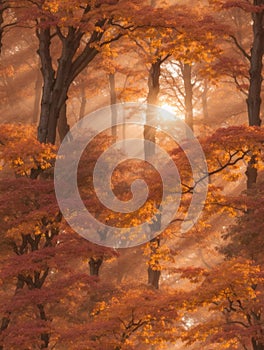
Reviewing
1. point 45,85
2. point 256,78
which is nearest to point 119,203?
point 45,85

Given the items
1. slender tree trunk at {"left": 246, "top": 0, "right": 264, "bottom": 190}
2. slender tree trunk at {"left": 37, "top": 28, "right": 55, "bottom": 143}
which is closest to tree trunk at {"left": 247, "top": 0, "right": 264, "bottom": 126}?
slender tree trunk at {"left": 246, "top": 0, "right": 264, "bottom": 190}

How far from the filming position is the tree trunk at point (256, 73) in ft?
62.0

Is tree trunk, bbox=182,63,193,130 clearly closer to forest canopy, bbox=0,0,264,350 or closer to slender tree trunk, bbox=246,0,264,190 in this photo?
forest canopy, bbox=0,0,264,350

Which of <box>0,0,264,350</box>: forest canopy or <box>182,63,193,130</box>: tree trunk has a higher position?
<box>182,63,193,130</box>: tree trunk

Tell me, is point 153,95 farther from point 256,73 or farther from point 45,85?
point 45,85

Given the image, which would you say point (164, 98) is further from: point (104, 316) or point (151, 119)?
point (104, 316)

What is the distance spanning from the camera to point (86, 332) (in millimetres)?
12680

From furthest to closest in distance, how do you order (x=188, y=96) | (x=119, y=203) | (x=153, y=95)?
(x=188, y=96)
(x=153, y=95)
(x=119, y=203)

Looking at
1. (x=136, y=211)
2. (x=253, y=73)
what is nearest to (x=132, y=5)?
(x=253, y=73)

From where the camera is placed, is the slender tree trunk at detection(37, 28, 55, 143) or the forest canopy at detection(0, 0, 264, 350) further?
the slender tree trunk at detection(37, 28, 55, 143)

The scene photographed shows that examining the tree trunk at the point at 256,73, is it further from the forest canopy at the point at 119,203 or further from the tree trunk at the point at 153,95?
the tree trunk at the point at 153,95

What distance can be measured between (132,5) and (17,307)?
868 centimetres

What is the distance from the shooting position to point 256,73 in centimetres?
1905

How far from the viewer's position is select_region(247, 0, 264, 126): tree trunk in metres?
18.9
